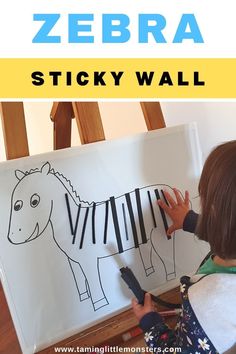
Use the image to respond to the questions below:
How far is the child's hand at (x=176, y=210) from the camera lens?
825 mm

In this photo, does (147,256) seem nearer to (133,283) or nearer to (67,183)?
(133,283)

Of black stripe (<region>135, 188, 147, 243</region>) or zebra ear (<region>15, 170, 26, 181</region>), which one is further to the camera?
black stripe (<region>135, 188, 147, 243</region>)

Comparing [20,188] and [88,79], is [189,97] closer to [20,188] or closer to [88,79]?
[88,79]

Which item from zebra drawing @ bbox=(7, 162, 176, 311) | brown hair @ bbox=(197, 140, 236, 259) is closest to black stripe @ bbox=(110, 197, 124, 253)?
zebra drawing @ bbox=(7, 162, 176, 311)

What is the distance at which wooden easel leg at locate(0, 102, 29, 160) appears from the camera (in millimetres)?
652

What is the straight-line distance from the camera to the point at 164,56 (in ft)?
2.62

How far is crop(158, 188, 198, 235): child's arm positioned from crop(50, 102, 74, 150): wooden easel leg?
0.92 feet

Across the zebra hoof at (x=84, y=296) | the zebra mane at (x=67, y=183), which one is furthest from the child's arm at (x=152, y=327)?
the zebra mane at (x=67, y=183)

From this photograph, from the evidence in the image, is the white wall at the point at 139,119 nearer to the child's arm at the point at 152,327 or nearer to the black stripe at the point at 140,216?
the black stripe at the point at 140,216

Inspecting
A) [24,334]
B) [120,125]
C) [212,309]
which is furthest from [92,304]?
[120,125]

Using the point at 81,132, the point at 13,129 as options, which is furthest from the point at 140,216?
the point at 13,129

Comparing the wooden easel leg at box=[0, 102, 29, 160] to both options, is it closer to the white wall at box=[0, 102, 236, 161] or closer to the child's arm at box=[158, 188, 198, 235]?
the child's arm at box=[158, 188, 198, 235]

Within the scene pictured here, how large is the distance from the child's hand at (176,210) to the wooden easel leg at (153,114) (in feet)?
0.54

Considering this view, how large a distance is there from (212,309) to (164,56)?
56 cm
